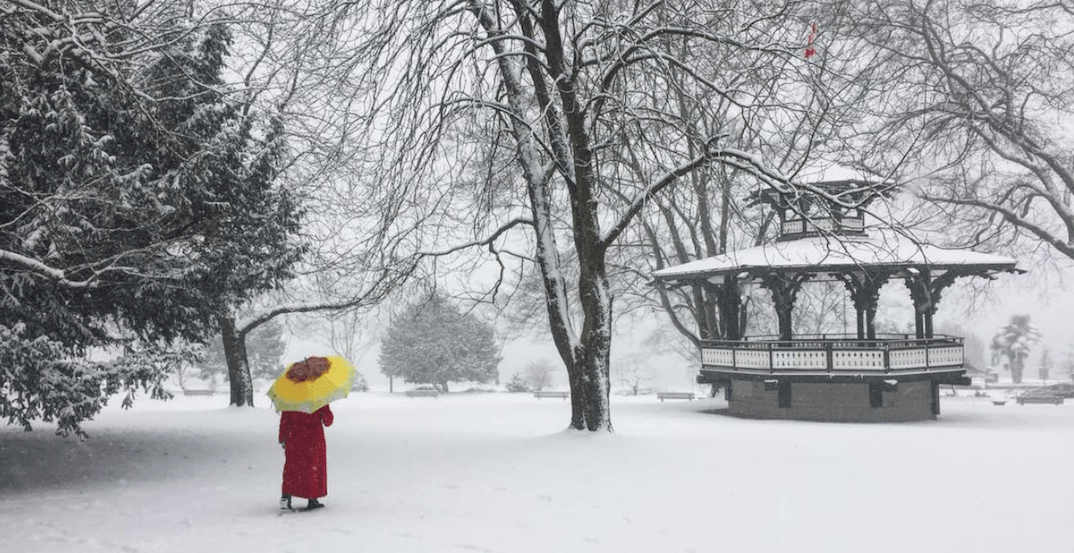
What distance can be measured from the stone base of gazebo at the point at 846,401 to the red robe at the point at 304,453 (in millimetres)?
15884

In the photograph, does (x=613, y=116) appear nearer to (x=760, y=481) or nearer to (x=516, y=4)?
(x=516, y=4)

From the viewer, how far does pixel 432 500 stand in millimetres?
8508

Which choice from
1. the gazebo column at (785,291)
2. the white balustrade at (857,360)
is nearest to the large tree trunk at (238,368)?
the gazebo column at (785,291)

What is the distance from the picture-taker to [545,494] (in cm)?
866

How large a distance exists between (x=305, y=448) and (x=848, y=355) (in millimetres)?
16508

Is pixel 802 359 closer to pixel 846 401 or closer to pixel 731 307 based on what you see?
pixel 846 401

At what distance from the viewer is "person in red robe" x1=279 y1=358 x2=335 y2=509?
8094 mm

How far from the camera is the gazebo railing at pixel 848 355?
20969 mm

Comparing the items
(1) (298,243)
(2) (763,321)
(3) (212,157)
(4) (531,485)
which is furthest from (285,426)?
(2) (763,321)

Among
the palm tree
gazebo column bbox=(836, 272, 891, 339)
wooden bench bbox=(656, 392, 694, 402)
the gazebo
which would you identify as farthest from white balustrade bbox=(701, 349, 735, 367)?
the palm tree

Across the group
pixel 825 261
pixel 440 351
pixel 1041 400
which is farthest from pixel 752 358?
pixel 440 351

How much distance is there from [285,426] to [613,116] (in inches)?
278

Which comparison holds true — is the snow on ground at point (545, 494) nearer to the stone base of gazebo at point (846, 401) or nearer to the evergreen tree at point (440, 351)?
the stone base of gazebo at point (846, 401)

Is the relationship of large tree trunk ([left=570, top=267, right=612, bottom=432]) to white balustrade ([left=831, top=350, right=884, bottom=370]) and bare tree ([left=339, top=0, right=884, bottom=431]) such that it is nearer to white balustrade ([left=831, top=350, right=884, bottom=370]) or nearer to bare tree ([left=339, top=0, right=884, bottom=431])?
bare tree ([left=339, top=0, right=884, bottom=431])
